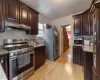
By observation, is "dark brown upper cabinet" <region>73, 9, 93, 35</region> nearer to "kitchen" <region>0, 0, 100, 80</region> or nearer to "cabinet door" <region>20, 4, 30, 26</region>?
"kitchen" <region>0, 0, 100, 80</region>

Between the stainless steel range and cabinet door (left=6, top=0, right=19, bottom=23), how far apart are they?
2.33 feet

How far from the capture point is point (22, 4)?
294 cm

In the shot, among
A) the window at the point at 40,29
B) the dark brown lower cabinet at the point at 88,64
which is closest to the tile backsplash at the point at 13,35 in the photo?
the window at the point at 40,29

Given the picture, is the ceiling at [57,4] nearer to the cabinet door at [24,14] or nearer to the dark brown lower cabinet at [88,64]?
the cabinet door at [24,14]

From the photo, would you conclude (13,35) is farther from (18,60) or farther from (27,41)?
(18,60)

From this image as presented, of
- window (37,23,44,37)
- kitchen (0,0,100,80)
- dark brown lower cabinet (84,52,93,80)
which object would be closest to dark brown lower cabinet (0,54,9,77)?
kitchen (0,0,100,80)

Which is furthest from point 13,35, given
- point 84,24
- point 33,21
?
point 84,24

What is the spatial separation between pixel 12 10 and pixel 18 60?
1506 mm

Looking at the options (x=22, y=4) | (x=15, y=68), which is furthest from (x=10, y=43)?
(x=22, y=4)

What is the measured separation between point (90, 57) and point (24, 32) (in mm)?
2617

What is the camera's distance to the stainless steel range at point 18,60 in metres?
2.07

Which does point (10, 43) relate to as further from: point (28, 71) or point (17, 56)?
point (28, 71)

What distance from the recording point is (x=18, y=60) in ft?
7.47

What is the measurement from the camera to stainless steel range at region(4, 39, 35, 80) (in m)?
2.07
